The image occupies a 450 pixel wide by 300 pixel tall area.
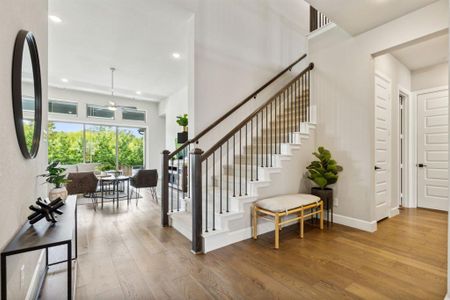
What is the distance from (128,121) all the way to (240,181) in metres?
6.83

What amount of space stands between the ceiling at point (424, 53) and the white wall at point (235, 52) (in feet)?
6.93

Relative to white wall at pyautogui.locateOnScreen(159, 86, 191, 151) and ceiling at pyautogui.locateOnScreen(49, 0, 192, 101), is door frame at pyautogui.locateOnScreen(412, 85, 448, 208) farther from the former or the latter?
white wall at pyautogui.locateOnScreen(159, 86, 191, 151)

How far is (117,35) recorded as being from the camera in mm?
4145

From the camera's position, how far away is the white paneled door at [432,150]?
14.1ft

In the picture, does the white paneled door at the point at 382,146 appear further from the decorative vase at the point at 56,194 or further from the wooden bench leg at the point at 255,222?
the decorative vase at the point at 56,194

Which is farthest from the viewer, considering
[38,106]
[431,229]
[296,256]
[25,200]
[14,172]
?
[431,229]

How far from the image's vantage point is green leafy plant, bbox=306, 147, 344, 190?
3469mm

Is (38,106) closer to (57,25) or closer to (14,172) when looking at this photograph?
(14,172)

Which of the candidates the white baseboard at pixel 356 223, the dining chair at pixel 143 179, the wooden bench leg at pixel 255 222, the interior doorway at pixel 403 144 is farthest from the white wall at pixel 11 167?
the interior doorway at pixel 403 144

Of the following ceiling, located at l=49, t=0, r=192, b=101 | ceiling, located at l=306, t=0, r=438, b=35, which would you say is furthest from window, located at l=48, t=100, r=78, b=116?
ceiling, located at l=306, t=0, r=438, b=35

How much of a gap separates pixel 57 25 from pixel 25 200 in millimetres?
3568

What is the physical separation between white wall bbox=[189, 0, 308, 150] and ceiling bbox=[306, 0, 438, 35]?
5.60ft

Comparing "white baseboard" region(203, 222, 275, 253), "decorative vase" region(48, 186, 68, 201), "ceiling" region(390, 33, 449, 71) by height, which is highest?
"ceiling" region(390, 33, 449, 71)

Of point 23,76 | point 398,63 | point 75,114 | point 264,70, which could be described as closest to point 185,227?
point 23,76
